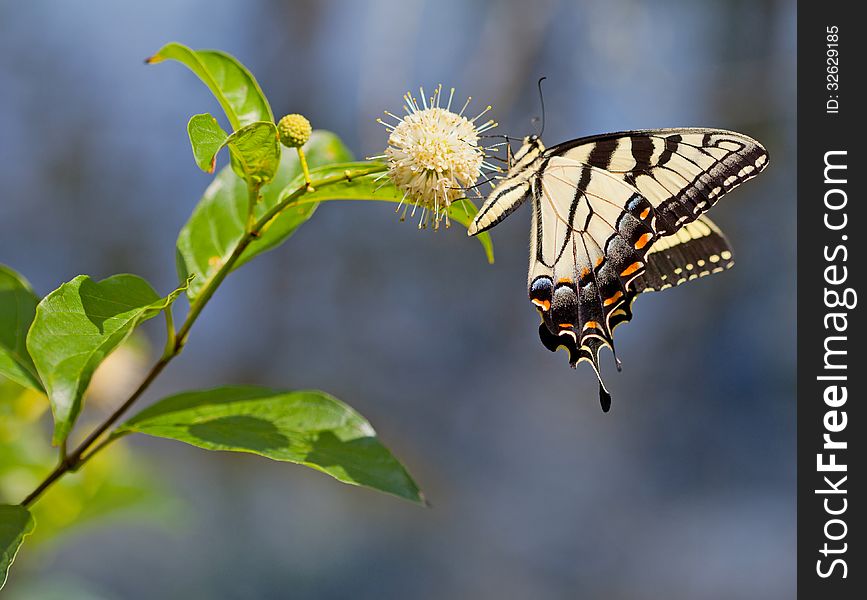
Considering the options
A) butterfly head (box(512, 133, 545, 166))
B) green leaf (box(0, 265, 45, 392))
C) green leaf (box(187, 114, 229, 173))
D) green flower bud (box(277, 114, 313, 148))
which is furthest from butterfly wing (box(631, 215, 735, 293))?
green leaf (box(0, 265, 45, 392))

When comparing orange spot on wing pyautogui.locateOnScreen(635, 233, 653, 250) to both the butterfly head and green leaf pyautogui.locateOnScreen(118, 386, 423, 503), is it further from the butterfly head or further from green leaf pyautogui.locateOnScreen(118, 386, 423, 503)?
green leaf pyautogui.locateOnScreen(118, 386, 423, 503)

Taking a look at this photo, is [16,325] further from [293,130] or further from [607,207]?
[607,207]

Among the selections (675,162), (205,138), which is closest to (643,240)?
(675,162)

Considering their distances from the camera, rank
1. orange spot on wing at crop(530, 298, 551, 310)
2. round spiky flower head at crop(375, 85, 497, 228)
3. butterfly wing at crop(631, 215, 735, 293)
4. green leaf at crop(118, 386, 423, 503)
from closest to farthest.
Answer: green leaf at crop(118, 386, 423, 503)
round spiky flower head at crop(375, 85, 497, 228)
orange spot on wing at crop(530, 298, 551, 310)
butterfly wing at crop(631, 215, 735, 293)

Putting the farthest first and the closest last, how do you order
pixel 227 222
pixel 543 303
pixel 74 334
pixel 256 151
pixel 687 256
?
pixel 687 256 < pixel 543 303 < pixel 227 222 < pixel 256 151 < pixel 74 334
